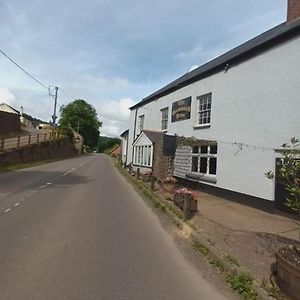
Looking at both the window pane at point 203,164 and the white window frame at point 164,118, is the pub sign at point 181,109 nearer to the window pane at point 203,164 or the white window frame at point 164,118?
the white window frame at point 164,118

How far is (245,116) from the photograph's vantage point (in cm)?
1498

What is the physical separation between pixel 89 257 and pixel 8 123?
43.0 meters

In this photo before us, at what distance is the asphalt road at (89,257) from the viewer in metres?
5.16

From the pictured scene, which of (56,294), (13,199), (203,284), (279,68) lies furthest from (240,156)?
(56,294)

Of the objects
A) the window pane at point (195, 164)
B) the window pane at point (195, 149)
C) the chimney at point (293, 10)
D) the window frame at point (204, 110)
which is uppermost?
the chimney at point (293, 10)

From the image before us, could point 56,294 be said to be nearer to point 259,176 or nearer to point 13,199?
point 13,199

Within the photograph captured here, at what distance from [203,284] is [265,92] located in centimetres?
960

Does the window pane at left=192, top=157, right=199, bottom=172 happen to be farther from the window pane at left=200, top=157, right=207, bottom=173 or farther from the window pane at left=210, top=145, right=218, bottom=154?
the window pane at left=210, top=145, right=218, bottom=154

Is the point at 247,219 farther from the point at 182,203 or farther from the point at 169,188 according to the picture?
the point at 169,188

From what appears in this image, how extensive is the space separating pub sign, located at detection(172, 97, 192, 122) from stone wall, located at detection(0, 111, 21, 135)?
2745 centimetres

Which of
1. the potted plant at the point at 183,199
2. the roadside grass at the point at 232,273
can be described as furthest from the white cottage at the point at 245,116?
the roadside grass at the point at 232,273

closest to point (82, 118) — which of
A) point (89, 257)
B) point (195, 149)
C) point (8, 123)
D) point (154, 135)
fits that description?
point (8, 123)

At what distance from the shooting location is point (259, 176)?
13875mm

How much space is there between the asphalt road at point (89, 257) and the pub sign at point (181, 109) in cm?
1021
